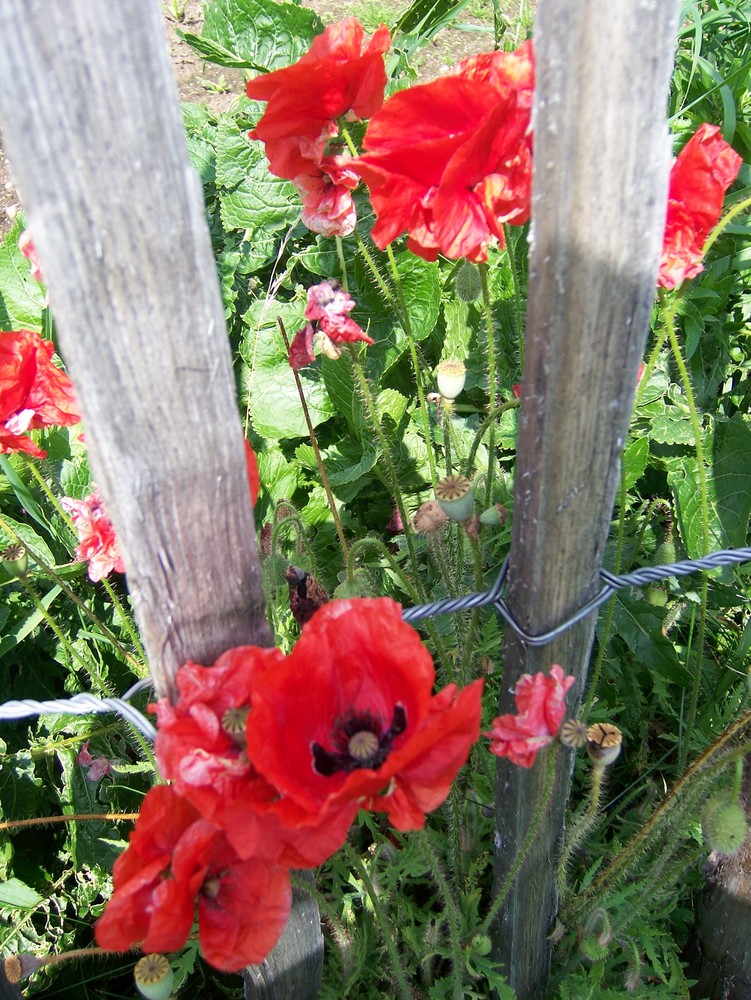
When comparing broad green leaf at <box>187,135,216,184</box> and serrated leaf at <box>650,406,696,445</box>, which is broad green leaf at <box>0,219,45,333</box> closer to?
broad green leaf at <box>187,135,216,184</box>

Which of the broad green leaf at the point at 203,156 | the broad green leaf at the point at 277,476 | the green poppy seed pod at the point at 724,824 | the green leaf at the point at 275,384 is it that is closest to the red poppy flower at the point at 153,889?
the green poppy seed pod at the point at 724,824

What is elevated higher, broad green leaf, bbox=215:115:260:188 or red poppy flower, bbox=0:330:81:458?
broad green leaf, bbox=215:115:260:188

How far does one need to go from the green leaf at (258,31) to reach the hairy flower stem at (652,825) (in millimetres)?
2437

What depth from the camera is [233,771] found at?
0.89 metres

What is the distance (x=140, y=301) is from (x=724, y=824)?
1.05 metres

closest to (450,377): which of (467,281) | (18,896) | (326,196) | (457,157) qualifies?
(467,281)

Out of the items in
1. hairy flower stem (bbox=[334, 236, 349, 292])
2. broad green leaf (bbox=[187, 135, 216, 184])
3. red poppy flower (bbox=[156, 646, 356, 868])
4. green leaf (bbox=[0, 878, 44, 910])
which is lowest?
green leaf (bbox=[0, 878, 44, 910])

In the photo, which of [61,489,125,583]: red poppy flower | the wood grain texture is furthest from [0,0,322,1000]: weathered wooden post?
[61,489,125,583]: red poppy flower

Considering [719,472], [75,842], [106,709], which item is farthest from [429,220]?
[75,842]

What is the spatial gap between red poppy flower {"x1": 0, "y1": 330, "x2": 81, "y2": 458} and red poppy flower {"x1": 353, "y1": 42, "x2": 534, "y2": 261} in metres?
0.74

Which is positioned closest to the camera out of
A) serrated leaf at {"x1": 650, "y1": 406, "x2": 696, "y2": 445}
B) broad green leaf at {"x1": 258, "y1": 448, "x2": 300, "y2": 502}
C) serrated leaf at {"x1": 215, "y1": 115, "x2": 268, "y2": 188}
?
serrated leaf at {"x1": 650, "y1": 406, "x2": 696, "y2": 445}

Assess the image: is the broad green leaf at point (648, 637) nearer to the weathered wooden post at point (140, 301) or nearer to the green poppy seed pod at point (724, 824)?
the green poppy seed pod at point (724, 824)

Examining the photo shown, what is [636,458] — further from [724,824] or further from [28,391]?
[28,391]

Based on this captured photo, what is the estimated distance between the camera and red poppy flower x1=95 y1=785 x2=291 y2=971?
88cm
